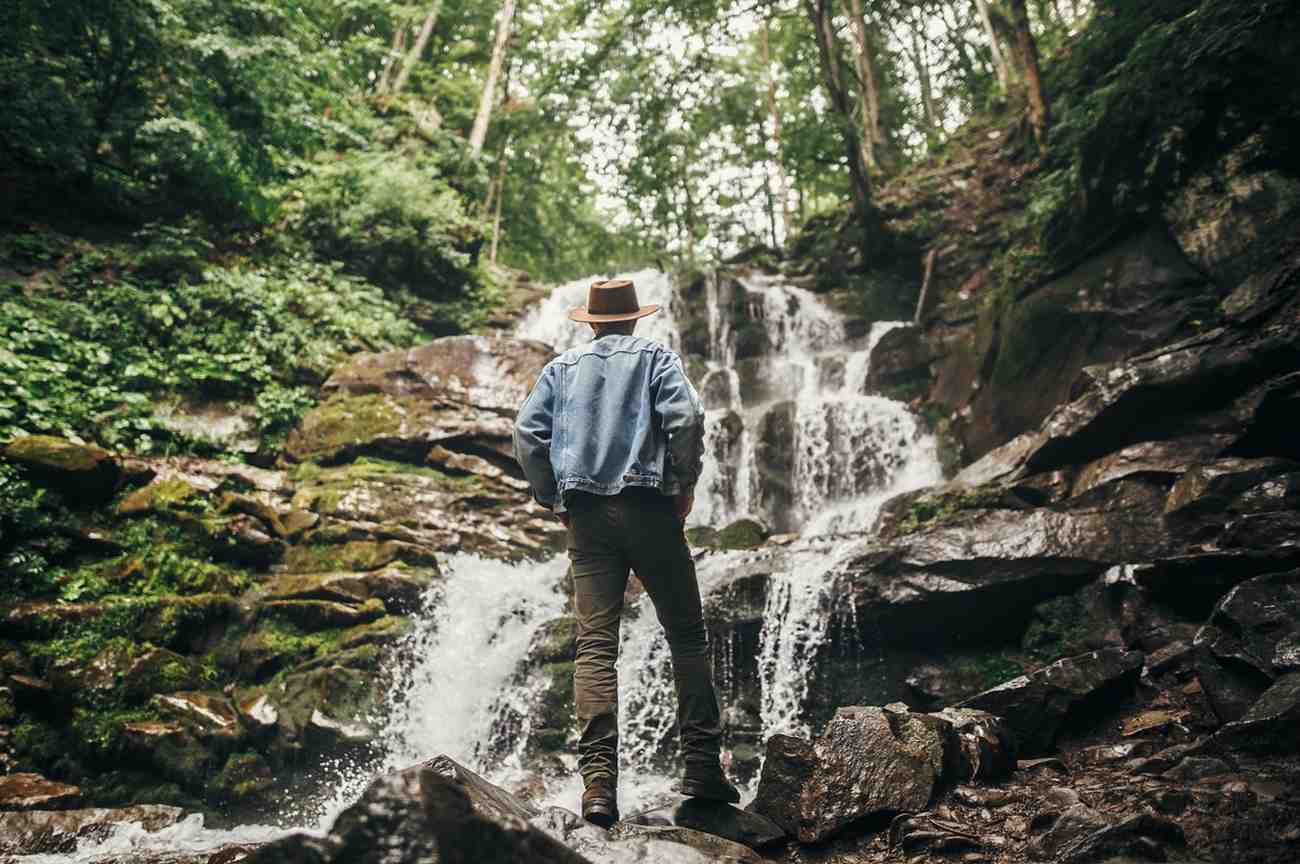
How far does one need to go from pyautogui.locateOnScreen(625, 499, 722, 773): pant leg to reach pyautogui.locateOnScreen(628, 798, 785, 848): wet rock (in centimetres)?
17

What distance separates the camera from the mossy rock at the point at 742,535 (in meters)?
9.52

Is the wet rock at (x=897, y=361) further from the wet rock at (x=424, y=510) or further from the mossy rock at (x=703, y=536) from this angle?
the wet rock at (x=424, y=510)

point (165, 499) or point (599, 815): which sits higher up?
point (165, 499)

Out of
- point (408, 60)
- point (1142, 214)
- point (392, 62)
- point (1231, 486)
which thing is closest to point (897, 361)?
point (1142, 214)

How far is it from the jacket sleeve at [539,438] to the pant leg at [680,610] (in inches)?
18.9

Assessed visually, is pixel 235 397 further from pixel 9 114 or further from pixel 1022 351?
pixel 1022 351

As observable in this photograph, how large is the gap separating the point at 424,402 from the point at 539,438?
26.4ft

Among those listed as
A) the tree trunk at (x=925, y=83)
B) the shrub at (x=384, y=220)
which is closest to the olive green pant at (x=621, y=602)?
the shrub at (x=384, y=220)

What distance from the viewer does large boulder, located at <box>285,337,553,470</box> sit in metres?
10.6

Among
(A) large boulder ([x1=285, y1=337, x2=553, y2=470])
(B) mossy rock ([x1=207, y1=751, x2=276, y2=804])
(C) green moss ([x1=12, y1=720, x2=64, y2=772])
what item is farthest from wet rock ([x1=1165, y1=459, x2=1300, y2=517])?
(C) green moss ([x1=12, y1=720, x2=64, y2=772])

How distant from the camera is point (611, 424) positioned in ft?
11.9

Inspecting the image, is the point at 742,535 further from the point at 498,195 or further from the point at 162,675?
the point at 498,195

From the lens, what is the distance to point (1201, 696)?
4.11m

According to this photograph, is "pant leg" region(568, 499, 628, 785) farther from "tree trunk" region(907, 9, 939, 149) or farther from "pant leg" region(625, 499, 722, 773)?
"tree trunk" region(907, 9, 939, 149)
